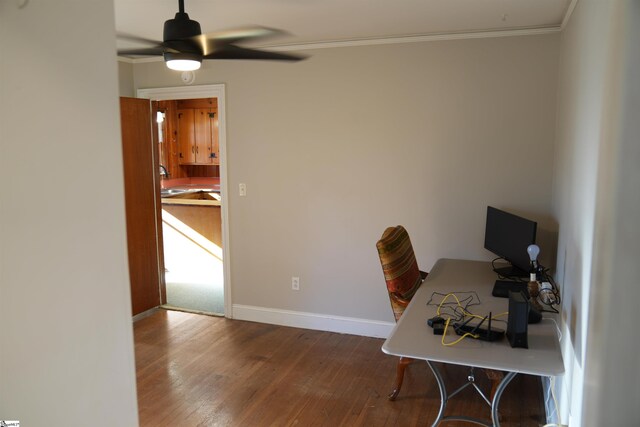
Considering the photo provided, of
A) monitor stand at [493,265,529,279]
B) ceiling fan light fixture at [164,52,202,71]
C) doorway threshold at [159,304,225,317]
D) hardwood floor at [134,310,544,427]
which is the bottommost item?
hardwood floor at [134,310,544,427]

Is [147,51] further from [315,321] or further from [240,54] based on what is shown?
[315,321]

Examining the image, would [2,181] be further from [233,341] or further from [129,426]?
[233,341]

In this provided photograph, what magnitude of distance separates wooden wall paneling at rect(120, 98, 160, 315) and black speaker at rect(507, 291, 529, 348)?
3367 mm

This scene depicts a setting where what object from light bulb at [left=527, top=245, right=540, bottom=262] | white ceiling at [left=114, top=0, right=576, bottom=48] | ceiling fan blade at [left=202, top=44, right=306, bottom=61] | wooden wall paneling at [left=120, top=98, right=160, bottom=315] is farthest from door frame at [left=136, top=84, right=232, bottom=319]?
light bulb at [left=527, top=245, right=540, bottom=262]

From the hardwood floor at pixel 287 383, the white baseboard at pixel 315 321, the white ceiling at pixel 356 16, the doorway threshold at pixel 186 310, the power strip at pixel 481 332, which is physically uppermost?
the white ceiling at pixel 356 16

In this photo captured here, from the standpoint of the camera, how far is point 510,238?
3229 mm

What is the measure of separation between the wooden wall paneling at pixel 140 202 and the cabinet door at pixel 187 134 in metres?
3.54

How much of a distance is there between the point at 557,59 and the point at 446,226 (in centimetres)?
140

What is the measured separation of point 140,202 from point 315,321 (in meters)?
1.97

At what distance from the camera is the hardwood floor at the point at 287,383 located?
9.50ft

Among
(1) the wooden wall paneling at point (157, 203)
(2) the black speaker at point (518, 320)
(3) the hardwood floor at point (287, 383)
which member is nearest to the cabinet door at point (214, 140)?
(1) the wooden wall paneling at point (157, 203)

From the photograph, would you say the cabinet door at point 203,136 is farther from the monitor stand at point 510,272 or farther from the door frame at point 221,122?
the monitor stand at point 510,272

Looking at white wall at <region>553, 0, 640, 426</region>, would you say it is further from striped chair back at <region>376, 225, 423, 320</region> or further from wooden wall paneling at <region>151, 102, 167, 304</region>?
wooden wall paneling at <region>151, 102, 167, 304</region>

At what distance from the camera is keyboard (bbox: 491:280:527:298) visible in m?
2.84
